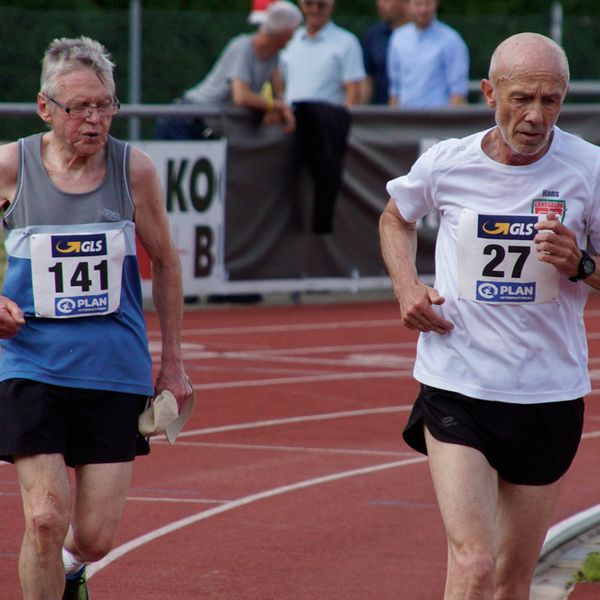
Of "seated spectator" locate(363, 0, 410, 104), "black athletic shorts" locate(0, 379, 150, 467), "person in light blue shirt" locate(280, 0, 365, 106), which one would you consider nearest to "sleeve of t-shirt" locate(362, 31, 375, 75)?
"seated spectator" locate(363, 0, 410, 104)

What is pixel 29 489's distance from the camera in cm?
490

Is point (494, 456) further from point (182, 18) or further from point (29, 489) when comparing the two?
point (182, 18)

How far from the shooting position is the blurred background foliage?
63.4 ft

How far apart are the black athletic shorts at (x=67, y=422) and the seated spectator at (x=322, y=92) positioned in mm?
9962

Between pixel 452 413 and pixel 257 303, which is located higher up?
pixel 452 413

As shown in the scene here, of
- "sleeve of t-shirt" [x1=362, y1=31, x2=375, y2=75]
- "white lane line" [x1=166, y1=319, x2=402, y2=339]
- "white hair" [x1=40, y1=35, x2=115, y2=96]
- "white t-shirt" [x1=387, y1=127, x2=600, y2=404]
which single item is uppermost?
"white hair" [x1=40, y1=35, x2=115, y2=96]

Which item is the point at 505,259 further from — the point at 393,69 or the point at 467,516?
the point at 393,69

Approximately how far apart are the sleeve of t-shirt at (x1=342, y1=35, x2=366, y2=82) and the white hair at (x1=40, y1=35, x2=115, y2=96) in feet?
33.8

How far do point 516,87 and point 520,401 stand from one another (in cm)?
91

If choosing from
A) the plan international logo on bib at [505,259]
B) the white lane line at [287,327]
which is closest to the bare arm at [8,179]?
the plan international logo on bib at [505,259]

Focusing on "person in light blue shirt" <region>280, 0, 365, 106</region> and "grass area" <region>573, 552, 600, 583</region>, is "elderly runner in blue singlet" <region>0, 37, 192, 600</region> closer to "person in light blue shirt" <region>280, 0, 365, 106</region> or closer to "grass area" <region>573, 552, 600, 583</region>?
"grass area" <region>573, 552, 600, 583</region>

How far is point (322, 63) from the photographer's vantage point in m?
15.5

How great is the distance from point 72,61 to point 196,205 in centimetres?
947

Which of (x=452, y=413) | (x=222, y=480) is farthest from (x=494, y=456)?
(x=222, y=480)
